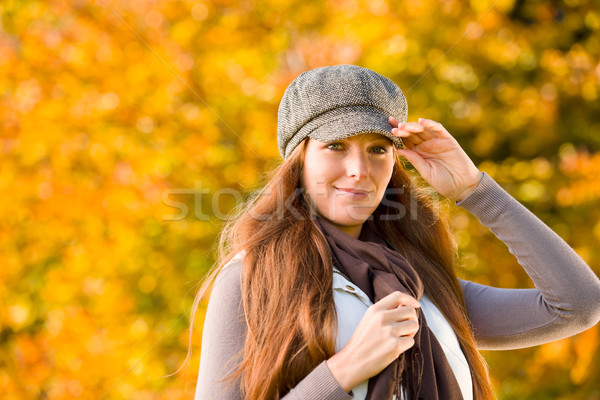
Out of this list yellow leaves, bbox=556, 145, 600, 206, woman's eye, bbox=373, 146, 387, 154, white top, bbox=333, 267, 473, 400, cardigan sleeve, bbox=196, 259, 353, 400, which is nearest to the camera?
cardigan sleeve, bbox=196, 259, 353, 400

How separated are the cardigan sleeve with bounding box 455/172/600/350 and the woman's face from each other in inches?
11.1

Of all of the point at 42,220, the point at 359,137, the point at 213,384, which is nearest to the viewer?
the point at 213,384

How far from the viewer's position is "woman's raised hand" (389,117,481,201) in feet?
5.74

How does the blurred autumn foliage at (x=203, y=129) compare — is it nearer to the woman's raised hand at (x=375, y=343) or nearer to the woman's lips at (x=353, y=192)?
the woman's lips at (x=353, y=192)

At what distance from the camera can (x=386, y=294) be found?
1506mm

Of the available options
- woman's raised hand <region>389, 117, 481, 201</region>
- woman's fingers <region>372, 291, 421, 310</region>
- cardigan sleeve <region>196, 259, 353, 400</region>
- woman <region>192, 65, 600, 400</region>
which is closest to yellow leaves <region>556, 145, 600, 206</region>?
woman <region>192, 65, 600, 400</region>

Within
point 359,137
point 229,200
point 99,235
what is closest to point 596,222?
point 229,200

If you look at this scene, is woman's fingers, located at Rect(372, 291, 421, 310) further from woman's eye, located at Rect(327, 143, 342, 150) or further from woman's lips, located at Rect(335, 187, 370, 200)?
woman's eye, located at Rect(327, 143, 342, 150)

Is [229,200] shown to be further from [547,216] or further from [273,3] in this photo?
[547,216]

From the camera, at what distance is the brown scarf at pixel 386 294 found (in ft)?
4.66

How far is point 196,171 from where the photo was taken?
12.9ft

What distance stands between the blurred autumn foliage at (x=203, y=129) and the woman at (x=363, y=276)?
2110 mm

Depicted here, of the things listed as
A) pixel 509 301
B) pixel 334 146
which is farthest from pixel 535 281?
pixel 334 146

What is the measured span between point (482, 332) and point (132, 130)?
289 centimetres
